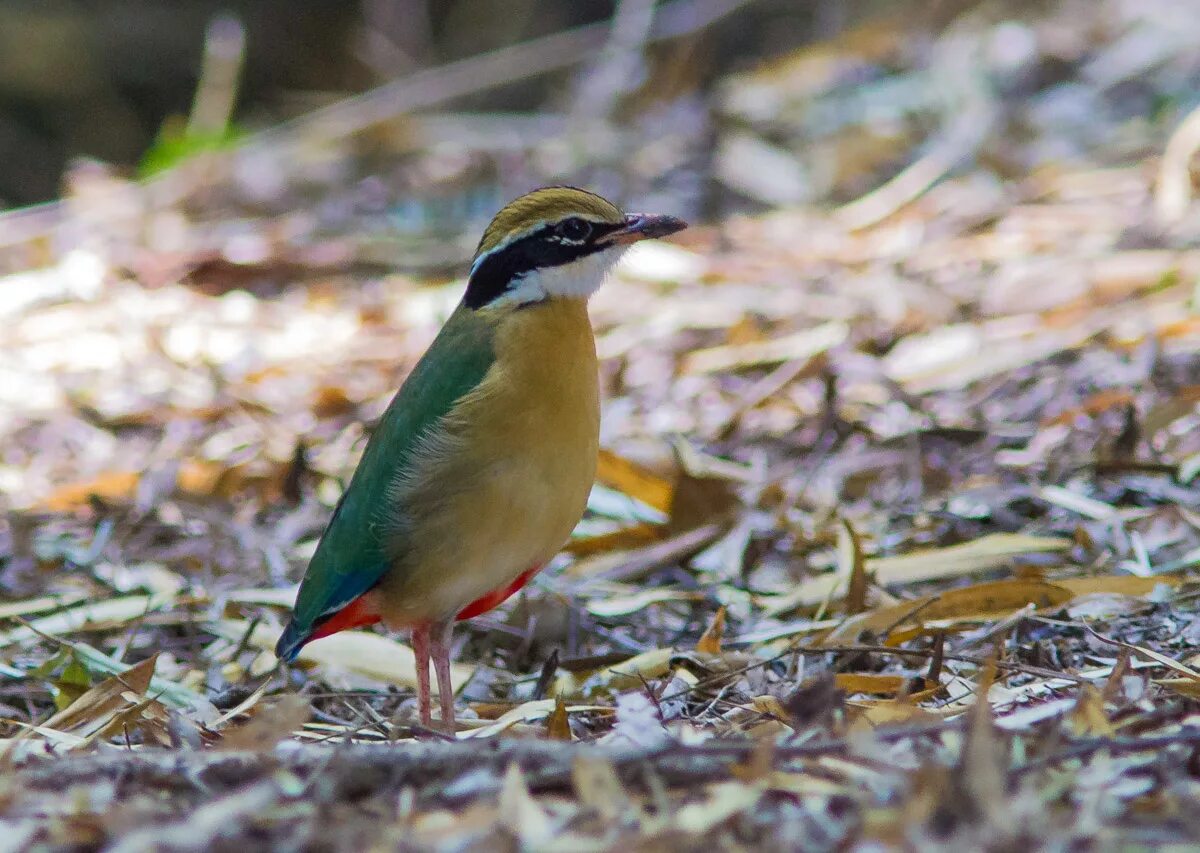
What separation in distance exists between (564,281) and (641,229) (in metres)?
0.31

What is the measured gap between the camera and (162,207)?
9844mm

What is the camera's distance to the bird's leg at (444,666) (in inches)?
170

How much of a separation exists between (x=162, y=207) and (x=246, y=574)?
4601mm

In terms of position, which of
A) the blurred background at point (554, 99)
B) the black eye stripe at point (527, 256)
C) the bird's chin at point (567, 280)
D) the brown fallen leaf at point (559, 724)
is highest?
the blurred background at point (554, 99)

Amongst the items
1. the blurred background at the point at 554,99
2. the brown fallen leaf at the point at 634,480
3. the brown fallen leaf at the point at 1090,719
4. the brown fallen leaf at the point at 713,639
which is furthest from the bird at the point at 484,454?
the blurred background at the point at 554,99

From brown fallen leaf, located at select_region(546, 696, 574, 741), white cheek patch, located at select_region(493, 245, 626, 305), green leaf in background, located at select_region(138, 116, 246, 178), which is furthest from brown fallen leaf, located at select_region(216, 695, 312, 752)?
green leaf in background, located at select_region(138, 116, 246, 178)

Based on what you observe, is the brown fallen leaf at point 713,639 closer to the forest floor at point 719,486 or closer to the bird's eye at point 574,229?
the forest floor at point 719,486

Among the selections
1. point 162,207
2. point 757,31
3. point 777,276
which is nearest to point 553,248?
point 777,276

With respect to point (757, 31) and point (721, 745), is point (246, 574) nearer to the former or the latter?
point (721, 745)

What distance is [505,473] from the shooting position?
4320 mm

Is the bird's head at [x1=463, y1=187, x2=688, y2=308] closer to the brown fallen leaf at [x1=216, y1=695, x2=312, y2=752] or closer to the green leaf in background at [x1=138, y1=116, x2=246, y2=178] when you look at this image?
the brown fallen leaf at [x1=216, y1=695, x2=312, y2=752]

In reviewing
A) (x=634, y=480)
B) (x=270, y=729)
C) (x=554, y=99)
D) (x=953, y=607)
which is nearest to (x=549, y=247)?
(x=953, y=607)

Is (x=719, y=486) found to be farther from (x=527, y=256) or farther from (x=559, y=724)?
(x=559, y=724)

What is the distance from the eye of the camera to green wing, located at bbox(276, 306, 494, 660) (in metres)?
4.52
